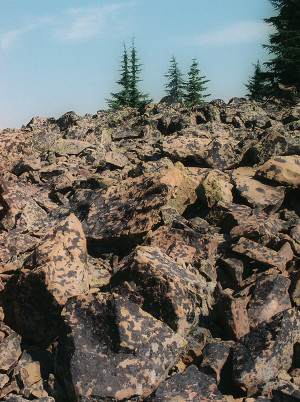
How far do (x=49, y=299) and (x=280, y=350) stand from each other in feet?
11.6

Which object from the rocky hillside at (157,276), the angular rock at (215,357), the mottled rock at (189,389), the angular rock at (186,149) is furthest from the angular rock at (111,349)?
the angular rock at (186,149)

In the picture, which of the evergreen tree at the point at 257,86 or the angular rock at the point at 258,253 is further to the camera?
the evergreen tree at the point at 257,86

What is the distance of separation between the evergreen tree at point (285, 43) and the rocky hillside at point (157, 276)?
1779cm

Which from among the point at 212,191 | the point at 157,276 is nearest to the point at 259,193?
the point at 212,191

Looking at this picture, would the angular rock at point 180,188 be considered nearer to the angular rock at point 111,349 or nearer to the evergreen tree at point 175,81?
the angular rock at point 111,349

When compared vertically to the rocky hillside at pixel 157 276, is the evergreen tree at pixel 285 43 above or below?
above

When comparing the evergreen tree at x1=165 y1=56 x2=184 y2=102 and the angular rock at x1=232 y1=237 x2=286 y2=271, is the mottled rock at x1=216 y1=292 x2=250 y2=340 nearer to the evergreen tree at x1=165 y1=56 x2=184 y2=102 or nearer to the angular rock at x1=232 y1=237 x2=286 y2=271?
the angular rock at x1=232 y1=237 x2=286 y2=271

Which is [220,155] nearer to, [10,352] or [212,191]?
[212,191]

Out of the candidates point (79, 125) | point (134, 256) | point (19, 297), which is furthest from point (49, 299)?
point (79, 125)

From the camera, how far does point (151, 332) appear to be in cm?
628

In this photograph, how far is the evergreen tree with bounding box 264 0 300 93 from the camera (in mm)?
27797

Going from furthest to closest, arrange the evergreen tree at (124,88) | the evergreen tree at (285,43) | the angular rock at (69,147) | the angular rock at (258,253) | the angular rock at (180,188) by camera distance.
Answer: the evergreen tree at (124,88) < the evergreen tree at (285,43) < the angular rock at (69,147) < the angular rock at (180,188) < the angular rock at (258,253)

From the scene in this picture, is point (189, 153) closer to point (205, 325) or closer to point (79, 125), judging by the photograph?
point (205, 325)

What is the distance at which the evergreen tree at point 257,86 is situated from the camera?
1245 inches
